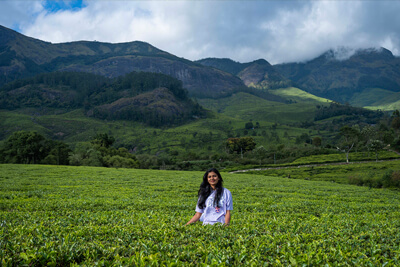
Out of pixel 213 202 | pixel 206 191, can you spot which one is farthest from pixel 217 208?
pixel 206 191

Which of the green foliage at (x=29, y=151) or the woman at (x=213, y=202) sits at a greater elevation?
the green foliage at (x=29, y=151)

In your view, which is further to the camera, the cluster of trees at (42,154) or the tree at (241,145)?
the tree at (241,145)

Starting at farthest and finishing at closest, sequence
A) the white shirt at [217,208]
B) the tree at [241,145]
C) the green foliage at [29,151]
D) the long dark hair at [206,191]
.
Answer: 1. the tree at [241,145]
2. the green foliage at [29,151]
3. the long dark hair at [206,191]
4. the white shirt at [217,208]

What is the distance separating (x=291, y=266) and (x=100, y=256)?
456 centimetres

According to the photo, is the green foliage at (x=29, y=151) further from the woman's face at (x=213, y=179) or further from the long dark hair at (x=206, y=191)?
the woman's face at (x=213, y=179)

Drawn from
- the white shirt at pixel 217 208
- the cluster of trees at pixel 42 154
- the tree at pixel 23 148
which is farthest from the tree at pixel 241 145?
the white shirt at pixel 217 208

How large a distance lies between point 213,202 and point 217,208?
11.1 inches

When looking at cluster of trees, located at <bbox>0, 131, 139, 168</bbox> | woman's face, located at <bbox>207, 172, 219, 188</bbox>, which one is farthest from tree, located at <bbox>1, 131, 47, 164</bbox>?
woman's face, located at <bbox>207, 172, 219, 188</bbox>

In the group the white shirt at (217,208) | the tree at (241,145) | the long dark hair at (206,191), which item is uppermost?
the tree at (241,145)

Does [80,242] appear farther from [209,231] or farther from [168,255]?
[209,231]

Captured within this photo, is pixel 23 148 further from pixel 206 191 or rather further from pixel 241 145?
pixel 241 145

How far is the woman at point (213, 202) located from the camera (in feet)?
32.4

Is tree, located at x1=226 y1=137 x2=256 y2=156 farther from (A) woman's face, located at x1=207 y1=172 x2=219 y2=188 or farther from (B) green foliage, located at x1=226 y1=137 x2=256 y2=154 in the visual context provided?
(A) woman's face, located at x1=207 y1=172 x2=219 y2=188

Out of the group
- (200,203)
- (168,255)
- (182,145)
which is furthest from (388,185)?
(182,145)
